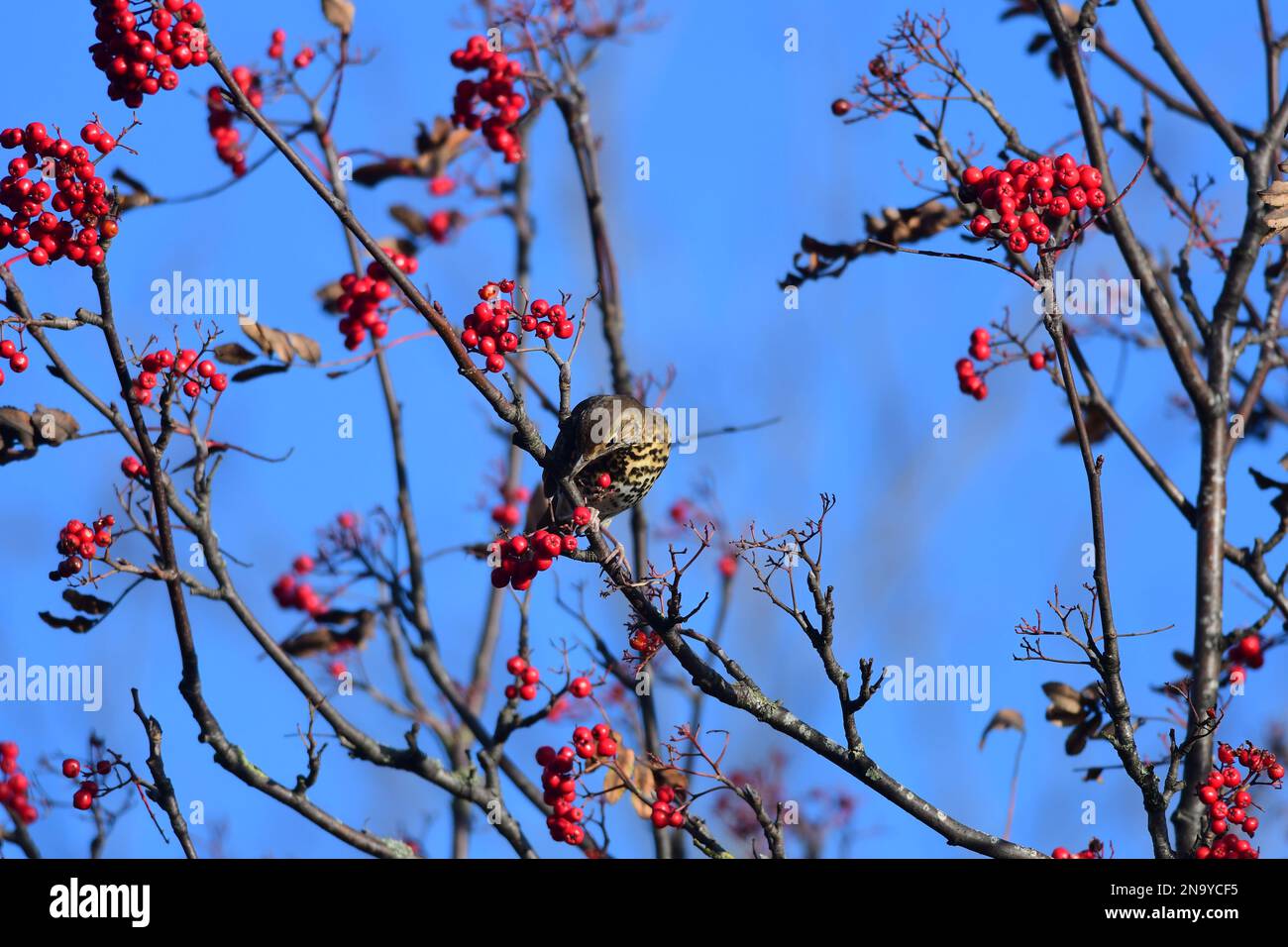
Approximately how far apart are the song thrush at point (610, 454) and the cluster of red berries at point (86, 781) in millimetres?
1466

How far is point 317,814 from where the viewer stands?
4.20m

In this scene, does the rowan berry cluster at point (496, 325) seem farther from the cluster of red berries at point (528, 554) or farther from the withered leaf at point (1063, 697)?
the withered leaf at point (1063, 697)

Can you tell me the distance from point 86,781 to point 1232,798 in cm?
323

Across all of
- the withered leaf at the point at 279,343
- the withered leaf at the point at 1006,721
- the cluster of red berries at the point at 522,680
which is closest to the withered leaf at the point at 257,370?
the withered leaf at the point at 279,343

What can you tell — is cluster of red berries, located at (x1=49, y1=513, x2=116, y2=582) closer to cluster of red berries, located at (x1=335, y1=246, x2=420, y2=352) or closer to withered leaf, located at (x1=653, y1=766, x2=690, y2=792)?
cluster of red berries, located at (x1=335, y1=246, x2=420, y2=352)

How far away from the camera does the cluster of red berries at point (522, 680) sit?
187 inches

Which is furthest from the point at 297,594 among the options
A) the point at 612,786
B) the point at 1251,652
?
the point at 1251,652

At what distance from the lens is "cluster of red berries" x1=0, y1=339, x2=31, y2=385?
13.2 feet

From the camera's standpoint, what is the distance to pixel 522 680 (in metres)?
4.79

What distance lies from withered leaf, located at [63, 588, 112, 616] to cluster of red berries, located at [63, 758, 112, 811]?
1.49 ft

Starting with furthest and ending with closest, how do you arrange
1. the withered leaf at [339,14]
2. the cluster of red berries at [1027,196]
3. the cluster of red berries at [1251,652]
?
1. the withered leaf at [339,14]
2. the cluster of red berries at [1251,652]
3. the cluster of red berries at [1027,196]

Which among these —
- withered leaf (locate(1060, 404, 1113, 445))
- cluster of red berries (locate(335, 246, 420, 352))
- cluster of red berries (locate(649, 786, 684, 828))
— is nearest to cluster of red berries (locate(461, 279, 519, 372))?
cluster of red berries (locate(649, 786, 684, 828))
